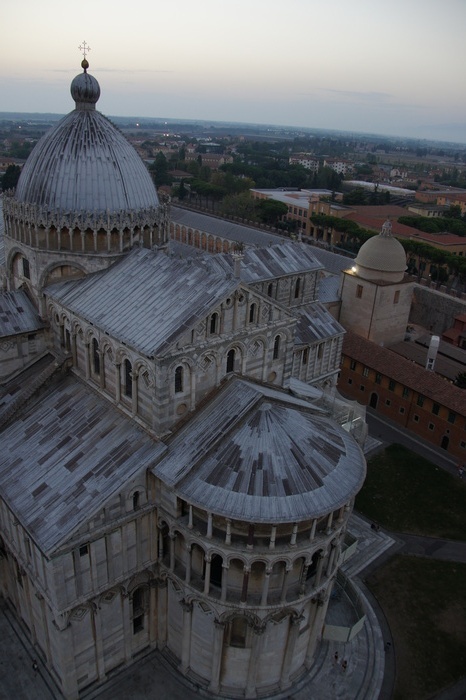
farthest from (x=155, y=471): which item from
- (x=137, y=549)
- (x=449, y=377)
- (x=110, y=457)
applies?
(x=449, y=377)

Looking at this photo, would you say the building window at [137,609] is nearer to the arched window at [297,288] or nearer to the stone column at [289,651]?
the stone column at [289,651]

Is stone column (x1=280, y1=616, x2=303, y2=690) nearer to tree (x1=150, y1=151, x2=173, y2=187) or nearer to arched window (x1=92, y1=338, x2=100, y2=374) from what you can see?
arched window (x1=92, y1=338, x2=100, y2=374)

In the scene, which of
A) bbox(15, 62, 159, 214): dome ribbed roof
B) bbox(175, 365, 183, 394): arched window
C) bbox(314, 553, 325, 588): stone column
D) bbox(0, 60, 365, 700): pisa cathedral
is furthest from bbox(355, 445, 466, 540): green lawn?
bbox(15, 62, 159, 214): dome ribbed roof

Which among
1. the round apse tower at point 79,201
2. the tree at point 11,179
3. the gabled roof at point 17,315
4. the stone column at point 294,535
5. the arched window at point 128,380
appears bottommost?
the stone column at point 294,535

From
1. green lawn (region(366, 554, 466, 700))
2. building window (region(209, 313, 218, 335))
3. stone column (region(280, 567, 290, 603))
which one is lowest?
green lawn (region(366, 554, 466, 700))

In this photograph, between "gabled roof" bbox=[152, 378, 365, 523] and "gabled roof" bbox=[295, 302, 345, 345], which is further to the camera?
"gabled roof" bbox=[295, 302, 345, 345]

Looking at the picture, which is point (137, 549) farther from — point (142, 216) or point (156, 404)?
point (142, 216)

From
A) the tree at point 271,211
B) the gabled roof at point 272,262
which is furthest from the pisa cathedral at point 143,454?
the tree at point 271,211
